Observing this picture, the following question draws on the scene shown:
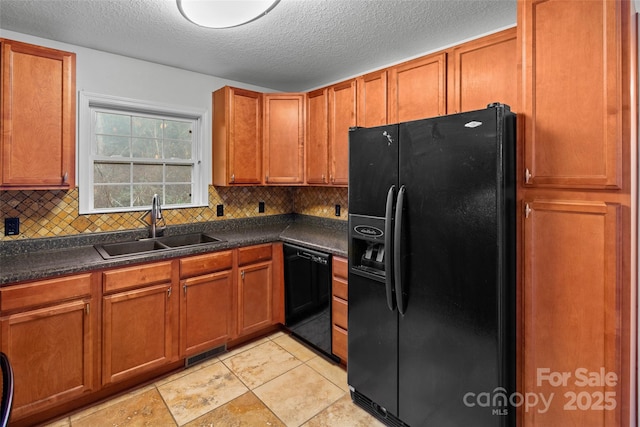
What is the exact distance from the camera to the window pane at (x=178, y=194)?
306 centimetres

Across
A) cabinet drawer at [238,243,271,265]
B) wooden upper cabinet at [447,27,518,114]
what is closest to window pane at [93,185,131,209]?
cabinet drawer at [238,243,271,265]

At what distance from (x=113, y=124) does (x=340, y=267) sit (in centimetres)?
221

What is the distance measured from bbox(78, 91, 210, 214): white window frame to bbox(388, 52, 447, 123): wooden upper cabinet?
1.83m

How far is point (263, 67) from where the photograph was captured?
2941 millimetres

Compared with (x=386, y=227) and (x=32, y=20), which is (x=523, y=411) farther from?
(x=32, y=20)

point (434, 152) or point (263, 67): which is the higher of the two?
point (263, 67)

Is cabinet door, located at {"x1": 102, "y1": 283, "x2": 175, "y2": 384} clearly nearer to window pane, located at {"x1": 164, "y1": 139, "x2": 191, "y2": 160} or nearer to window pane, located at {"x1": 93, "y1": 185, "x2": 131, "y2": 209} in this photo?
window pane, located at {"x1": 93, "y1": 185, "x2": 131, "y2": 209}

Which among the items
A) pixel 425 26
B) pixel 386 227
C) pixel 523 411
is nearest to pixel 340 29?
pixel 425 26

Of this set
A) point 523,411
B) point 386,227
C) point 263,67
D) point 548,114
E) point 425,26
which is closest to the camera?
point 548,114

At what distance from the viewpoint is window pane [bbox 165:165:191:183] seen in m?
3.06

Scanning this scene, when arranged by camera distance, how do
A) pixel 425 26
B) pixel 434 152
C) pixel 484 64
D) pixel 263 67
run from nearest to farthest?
pixel 434 152 < pixel 484 64 < pixel 425 26 < pixel 263 67

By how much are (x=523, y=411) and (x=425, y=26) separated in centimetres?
226

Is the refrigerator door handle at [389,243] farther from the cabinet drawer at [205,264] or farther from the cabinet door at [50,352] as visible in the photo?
the cabinet door at [50,352]

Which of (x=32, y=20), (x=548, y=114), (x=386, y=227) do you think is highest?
(x=32, y=20)
